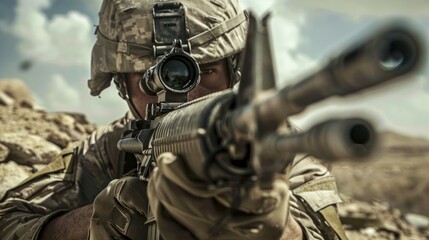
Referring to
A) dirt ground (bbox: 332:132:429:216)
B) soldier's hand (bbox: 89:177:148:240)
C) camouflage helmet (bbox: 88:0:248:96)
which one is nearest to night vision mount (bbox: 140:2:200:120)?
soldier's hand (bbox: 89:177:148:240)

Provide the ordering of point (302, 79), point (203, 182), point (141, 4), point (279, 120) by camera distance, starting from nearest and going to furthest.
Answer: point (302, 79), point (279, 120), point (203, 182), point (141, 4)

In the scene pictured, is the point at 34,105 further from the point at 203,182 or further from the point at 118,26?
the point at 203,182

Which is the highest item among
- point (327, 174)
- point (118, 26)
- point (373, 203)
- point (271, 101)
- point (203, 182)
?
point (118, 26)

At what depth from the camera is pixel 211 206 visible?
190 cm

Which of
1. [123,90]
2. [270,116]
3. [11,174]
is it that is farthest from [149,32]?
[270,116]

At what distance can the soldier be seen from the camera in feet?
9.07

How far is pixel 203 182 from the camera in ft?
Answer: 6.21

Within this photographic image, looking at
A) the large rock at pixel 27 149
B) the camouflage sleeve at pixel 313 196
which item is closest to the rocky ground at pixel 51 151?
the large rock at pixel 27 149

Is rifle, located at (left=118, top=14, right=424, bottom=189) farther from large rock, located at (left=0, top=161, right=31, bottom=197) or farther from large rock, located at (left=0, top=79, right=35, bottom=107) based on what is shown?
large rock, located at (left=0, top=79, right=35, bottom=107)

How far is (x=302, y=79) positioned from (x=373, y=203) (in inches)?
305

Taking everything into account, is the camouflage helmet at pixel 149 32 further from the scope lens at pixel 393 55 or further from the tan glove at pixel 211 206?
the scope lens at pixel 393 55

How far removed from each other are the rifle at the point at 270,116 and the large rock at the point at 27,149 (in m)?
3.65

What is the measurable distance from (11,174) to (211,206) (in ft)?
12.2

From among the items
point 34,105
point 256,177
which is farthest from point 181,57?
point 34,105
